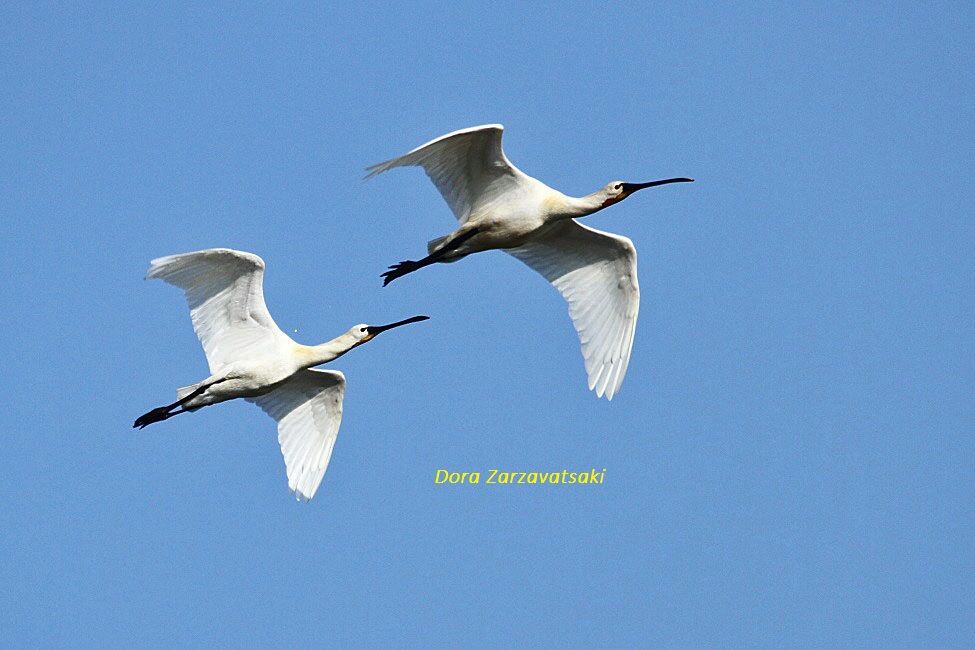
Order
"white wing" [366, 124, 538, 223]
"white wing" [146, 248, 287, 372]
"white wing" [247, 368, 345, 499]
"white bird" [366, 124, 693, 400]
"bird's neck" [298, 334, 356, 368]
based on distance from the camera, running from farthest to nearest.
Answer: "white wing" [247, 368, 345, 499], "bird's neck" [298, 334, 356, 368], "white wing" [146, 248, 287, 372], "white bird" [366, 124, 693, 400], "white wing" [366, 124, 538, 223]

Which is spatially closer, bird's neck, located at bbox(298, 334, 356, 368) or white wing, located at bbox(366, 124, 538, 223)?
white wing, located at bbox(366, 124, 538, 223)

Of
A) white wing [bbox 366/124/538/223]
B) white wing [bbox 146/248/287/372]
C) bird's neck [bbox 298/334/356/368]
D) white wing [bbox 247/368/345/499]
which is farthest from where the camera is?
white wing [bbox 247/368/345/499]

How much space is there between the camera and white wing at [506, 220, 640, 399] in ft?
83.5

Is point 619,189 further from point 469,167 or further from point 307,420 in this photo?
point 307,420

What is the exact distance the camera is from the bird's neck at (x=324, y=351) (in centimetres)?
2527

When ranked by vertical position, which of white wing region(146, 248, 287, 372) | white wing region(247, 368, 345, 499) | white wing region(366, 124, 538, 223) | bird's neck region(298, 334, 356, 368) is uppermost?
white wing region(366, 124, 538, 223)

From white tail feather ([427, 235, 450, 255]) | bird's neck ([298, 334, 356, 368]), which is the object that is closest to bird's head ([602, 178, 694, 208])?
white tail feather ([427, 235, 450, 255])

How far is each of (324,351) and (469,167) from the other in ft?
12.5

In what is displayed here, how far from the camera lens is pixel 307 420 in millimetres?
26781

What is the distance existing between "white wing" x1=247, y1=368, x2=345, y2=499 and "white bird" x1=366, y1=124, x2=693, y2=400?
2556mm

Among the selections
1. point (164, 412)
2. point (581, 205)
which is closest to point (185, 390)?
point (164, 412)

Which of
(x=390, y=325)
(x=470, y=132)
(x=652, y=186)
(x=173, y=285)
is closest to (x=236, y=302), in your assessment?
(x=173, y=285)

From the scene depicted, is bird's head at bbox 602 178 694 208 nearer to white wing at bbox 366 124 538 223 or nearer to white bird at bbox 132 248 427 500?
white wing at bbox 366 124 538 223

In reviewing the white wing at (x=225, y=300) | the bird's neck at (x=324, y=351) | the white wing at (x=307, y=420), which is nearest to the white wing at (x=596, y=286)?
the bird's neck at (x=324, y=351)
